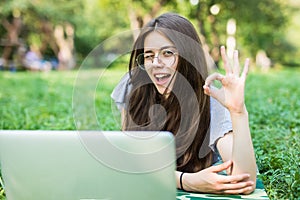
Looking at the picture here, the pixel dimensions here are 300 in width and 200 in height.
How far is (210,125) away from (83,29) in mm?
22660

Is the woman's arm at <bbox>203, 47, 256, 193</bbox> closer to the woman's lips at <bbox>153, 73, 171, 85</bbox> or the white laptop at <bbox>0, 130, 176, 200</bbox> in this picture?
the woman's lips at <bbox>153, 73, 171, 85</bbox>

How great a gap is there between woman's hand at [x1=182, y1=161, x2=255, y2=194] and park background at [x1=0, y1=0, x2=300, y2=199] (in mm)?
222

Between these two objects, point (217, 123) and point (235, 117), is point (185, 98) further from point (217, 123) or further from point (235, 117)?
point (235, 117)

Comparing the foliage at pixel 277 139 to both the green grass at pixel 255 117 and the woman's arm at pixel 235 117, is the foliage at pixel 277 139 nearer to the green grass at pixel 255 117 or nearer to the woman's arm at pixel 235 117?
the green grass at pixel 255 117

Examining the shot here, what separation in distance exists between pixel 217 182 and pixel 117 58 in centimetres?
83

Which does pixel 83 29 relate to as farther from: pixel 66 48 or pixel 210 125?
pixel 210 125

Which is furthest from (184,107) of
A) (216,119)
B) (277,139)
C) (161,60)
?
(277,139)

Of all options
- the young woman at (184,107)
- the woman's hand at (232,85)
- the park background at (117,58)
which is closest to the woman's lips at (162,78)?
the young woman at (184,107)

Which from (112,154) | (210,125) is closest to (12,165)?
(112,154)

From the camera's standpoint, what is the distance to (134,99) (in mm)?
2516

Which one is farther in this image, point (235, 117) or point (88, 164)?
point (235, 117)

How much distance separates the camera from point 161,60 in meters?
2.21

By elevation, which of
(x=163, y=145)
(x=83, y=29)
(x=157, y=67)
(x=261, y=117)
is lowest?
(x=261, y=117)

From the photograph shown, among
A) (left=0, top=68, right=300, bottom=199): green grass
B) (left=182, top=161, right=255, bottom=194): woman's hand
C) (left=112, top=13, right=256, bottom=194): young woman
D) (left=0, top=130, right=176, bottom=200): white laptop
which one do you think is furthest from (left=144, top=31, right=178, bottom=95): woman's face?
(left=0, top=130, right=176, bottom=200): white laptop
